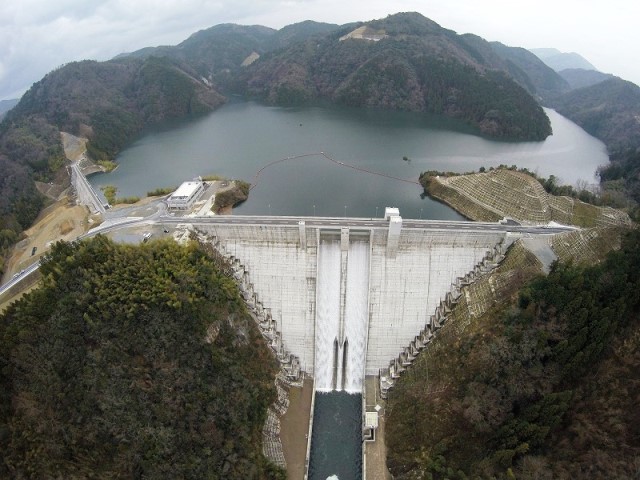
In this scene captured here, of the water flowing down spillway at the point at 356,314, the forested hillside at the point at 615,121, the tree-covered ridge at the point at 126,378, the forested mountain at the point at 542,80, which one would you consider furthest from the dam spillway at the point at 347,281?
the forested mountain at the point at 542,80

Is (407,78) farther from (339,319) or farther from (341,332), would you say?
(341,332)

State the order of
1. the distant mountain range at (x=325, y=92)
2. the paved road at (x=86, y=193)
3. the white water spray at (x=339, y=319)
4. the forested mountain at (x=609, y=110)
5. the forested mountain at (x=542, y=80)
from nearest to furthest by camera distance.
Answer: the white water spray at (x=339, y=319)
the paved road at (x=86, y=193)
the distant mountain range at (x=325, y=92)
the forested mountain at (x=609, y=110)
the forested mountain at (x=542, y=80)

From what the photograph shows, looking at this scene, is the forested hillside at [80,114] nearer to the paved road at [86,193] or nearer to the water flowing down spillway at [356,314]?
the paved road at [86,193]

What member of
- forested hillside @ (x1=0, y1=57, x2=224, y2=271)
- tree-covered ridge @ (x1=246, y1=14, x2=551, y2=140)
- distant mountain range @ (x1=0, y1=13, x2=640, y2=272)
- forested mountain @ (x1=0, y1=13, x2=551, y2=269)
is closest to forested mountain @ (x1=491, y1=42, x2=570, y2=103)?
distant mountain range @ (x1=0, y1=13, x2=640, y2=272)

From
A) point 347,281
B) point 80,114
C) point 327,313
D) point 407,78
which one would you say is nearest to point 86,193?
point 327,313

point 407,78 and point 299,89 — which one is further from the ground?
point 407,78

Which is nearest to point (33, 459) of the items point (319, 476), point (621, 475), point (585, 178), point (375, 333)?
point (319, 476)
